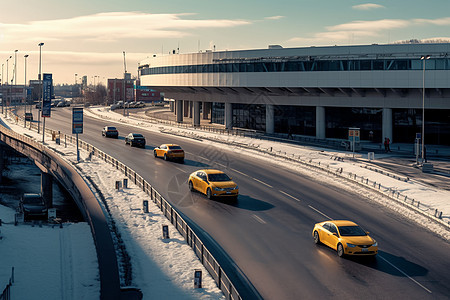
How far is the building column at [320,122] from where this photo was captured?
74.2 metres

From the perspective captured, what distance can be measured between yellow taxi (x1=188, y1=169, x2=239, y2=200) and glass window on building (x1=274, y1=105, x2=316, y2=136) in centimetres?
4254

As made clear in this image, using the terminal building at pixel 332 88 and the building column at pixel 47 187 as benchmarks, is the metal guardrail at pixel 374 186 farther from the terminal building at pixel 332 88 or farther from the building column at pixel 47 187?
the building column at pixel 47 187

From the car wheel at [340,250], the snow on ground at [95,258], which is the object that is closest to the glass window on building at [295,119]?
the snow on ground at [95,258]

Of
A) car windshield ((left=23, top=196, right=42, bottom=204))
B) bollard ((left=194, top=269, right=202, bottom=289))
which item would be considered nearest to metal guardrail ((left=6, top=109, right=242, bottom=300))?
bollard ((left=194, top=269, right=202, bottom=289))

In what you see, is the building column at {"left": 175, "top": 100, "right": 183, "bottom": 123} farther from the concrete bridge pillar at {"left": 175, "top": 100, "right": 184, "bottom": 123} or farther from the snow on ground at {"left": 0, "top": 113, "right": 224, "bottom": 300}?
the snow on ground at {"left": 0, "top": 113, "right": 224, "bottom": 300}

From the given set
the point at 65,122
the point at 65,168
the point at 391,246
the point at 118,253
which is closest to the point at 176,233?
the point at 118,253

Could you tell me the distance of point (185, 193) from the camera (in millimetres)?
36656

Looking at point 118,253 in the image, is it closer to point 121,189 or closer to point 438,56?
point 121,189

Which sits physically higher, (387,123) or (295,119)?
(295,119)

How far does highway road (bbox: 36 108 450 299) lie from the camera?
19844mm

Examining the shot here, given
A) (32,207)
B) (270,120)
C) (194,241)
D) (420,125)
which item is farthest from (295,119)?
(194,241)

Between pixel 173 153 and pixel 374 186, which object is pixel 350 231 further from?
pixel 173 153

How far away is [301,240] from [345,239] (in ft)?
9.86

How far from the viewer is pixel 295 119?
80938 millimetres
